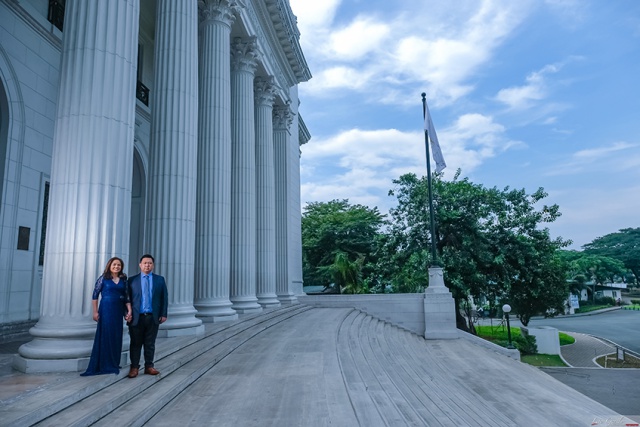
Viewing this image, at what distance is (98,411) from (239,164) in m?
11.4

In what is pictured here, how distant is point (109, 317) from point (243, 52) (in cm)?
1273

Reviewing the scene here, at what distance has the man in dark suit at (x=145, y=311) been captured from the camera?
229 inches

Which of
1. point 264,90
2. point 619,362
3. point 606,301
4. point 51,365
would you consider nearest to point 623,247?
point 606,301

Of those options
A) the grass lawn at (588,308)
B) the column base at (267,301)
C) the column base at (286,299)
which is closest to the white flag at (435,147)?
the column base at (286,299)

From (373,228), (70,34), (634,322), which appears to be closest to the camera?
(70,34)

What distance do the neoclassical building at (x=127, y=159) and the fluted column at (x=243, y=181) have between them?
0.17ft

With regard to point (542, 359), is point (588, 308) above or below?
below

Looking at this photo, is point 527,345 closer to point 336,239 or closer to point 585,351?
point 585,351

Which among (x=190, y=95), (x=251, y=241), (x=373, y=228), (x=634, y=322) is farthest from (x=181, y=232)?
(x=634, y=322)

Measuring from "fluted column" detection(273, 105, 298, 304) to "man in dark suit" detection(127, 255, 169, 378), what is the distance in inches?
530

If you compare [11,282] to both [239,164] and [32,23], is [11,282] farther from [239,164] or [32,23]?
[239,164]

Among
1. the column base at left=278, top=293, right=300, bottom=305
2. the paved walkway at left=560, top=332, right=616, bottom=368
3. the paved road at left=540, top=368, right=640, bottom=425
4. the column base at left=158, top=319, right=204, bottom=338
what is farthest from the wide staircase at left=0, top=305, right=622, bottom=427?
the paved walkway at left=560, top=332, right=616, bottom=368

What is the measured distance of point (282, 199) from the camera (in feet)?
69.6

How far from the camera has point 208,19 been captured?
42.3ft
